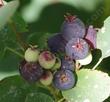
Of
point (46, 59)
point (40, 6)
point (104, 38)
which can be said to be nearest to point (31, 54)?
point (46, 59)

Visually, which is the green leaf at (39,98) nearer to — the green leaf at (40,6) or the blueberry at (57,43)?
the blueberry at (57,43)

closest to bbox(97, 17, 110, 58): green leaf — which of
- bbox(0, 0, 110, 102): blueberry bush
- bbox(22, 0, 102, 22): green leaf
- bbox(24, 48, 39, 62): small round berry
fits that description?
bbox(0, 0, 110, 102): blueberry bush

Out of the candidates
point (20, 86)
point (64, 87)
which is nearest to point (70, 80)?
point (64, 87)

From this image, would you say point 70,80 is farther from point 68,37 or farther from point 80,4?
point 80,4

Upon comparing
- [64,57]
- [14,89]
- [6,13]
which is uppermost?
[6,13]

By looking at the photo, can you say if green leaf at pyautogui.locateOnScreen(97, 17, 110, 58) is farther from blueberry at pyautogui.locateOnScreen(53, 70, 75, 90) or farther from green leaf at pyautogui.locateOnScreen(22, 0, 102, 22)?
green leaf at pyautogui.locateOnScreen(22, 0, 102, 22)

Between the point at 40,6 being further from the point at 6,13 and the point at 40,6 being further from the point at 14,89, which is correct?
the point at 6,13

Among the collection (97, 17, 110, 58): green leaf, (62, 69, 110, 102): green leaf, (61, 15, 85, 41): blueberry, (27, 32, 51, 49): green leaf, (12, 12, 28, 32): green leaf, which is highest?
(61, 15, 85, 41): blueberry
